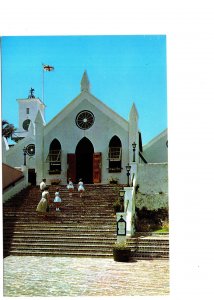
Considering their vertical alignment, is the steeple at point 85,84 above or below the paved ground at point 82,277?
above

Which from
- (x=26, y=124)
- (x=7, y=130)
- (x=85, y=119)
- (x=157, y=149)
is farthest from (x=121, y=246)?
(x=26, y=124)

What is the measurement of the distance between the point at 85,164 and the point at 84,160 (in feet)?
0.72

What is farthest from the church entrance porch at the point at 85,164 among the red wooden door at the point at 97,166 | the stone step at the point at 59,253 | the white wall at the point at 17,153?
the stone step at the point at 59,253

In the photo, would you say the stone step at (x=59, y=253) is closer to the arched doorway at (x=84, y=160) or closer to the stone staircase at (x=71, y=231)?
the stone staircase at (x=71, y=231)

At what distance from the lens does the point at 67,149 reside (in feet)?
80.9

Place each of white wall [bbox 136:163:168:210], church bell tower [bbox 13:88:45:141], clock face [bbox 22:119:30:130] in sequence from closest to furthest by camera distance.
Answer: white wall [bbox 136:163:168:210] → church bell tower [bbox 13:88:45:141] → clock face [bbox 22:119:30:130]

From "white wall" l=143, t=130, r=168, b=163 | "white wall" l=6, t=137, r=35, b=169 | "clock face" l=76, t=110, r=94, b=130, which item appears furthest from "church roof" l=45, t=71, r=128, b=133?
"white wall" l=143, t=130, r=168, b=163

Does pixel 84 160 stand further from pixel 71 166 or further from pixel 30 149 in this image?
pixel 30 149

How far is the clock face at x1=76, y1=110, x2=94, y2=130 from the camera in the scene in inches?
963

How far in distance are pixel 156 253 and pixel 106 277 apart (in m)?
3.43

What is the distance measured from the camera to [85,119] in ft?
80.4

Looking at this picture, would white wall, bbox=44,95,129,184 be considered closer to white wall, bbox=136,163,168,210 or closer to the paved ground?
white wall, bbox=136,163,168,210

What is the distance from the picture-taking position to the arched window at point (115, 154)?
24078mm

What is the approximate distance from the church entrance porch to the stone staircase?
3.95m
